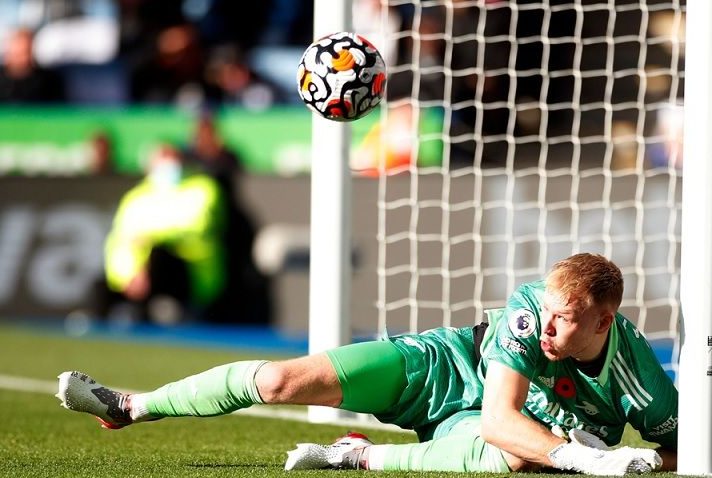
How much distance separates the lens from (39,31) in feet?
53.2

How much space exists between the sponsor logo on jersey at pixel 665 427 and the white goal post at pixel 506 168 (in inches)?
84.8

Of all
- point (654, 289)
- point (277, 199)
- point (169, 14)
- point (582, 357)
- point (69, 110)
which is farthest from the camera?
point (169, 14)

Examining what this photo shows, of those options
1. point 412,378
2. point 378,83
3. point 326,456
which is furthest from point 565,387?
point 378,83

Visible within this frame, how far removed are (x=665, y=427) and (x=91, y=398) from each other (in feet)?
6.63

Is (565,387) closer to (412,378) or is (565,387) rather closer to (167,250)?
(412,378)

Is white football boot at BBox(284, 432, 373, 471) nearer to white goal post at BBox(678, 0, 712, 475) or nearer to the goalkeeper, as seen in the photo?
the goalkeeper

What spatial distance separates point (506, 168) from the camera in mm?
9938

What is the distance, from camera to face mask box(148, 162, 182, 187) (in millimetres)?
13672

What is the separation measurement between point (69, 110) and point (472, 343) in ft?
34.7

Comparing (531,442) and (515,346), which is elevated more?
(515,346)

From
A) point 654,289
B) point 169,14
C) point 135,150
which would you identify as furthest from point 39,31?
point 654,289

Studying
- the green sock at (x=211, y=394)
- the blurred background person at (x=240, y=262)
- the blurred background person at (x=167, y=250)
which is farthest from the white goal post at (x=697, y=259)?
the blurred background person at (x=167, y=250)

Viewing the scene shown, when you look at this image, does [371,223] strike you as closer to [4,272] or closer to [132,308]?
[132,308]

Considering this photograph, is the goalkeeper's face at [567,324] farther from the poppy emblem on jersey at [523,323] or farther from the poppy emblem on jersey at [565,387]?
the poppy emblem on jersey at [565,387]
